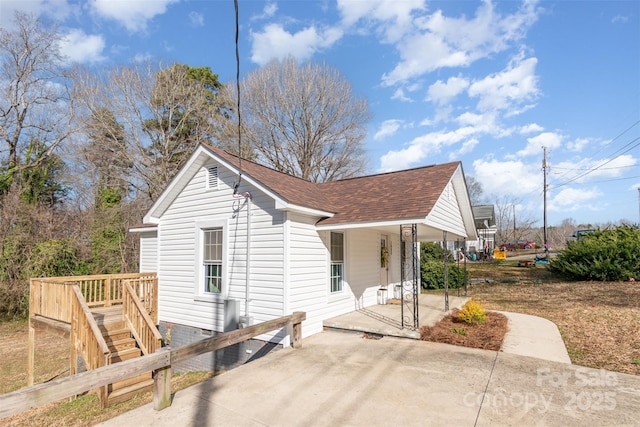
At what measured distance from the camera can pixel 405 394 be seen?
14.4ft

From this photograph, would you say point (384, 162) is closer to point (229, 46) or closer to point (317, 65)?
point (317, 65)

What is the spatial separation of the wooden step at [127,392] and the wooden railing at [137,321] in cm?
76

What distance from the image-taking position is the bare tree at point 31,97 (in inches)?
650

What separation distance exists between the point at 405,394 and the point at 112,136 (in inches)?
810

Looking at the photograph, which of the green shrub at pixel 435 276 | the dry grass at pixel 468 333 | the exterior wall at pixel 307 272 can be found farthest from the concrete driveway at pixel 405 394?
the green shrub at pixel 435 276

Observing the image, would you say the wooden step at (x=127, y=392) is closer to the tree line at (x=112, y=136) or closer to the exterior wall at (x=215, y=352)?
the exterior wall at (x=215, y=352)

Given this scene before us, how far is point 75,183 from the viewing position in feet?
64.6

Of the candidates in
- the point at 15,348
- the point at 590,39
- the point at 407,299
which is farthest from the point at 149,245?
the point at 590,39

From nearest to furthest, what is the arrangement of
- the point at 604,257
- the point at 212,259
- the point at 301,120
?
the point at 212,259
the point at 604,257
the point at 301,120

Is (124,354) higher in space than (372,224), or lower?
lower

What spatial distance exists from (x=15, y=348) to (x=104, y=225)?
23.3 ft

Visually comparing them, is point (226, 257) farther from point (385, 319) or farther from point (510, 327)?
point (510, 327)

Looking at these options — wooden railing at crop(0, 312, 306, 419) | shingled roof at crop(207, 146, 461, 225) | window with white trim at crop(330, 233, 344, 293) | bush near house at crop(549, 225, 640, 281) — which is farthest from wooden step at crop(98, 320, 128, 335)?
bush near house at crop(549, 225, 640, 281)

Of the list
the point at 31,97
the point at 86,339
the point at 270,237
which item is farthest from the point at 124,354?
the point at 31,97
